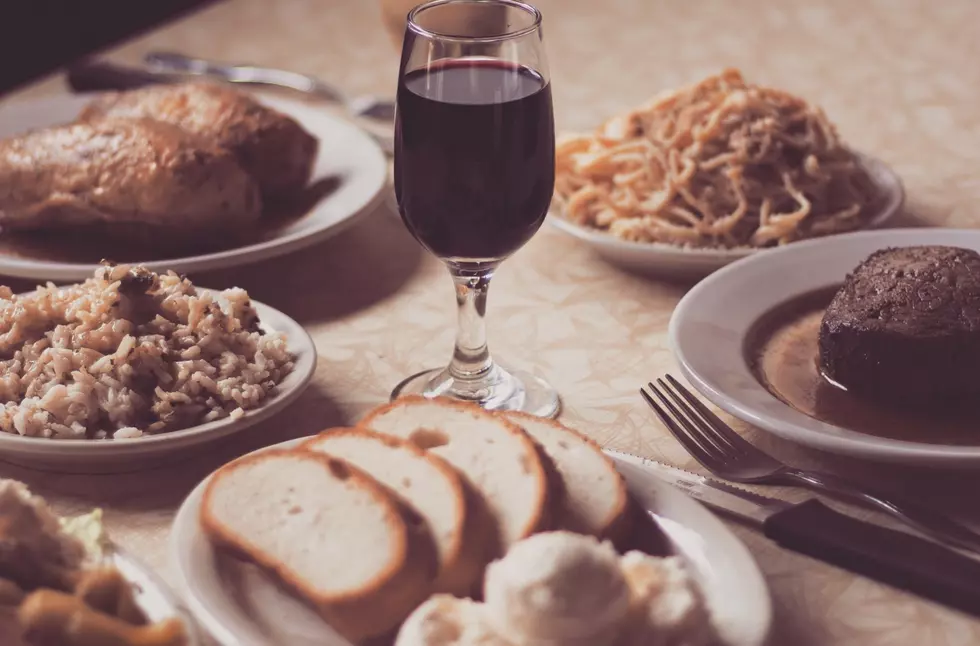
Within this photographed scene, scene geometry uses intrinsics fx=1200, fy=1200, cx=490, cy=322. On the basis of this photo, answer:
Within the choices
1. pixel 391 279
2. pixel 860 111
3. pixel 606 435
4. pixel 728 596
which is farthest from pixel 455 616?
pixel 860 111

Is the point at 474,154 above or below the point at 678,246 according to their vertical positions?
above

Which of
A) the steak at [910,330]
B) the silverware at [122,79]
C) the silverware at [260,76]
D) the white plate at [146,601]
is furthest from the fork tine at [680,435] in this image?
the silverware at [260,76]

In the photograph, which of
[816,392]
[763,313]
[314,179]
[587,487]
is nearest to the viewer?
[587,487]

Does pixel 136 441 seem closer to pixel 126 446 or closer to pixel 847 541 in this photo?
pixel 126 446

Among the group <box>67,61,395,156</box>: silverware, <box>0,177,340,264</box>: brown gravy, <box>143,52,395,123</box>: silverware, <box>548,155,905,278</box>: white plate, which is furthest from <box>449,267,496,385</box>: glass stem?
<box>143,52,395,123</box>: silverware

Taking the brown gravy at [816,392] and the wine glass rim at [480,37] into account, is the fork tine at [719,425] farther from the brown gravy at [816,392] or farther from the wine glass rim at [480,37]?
the wine glass rim at [480,37]

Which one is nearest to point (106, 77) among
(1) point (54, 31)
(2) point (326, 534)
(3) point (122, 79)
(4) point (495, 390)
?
(3) point (122, 79)

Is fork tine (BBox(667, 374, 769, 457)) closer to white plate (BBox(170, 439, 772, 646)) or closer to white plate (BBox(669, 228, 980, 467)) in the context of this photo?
white plate (BBox(669, 228, 980, 467))
